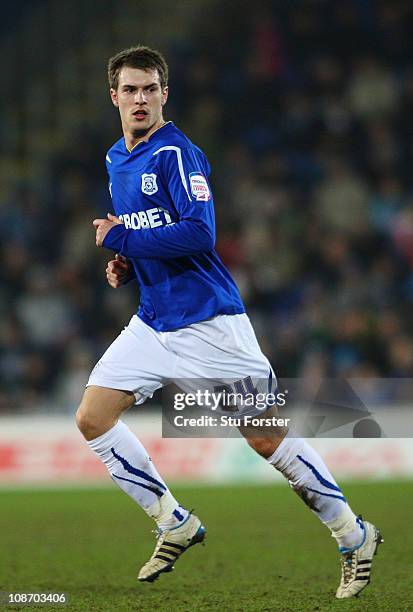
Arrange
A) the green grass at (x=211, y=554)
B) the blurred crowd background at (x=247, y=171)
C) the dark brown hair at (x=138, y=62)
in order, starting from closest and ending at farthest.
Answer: the green grass at (x=211, y=554), the dark brown hair at (x=138, y=62), the blurred crowd background at (x=247, y=171)

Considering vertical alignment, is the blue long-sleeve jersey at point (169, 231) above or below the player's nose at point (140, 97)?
below

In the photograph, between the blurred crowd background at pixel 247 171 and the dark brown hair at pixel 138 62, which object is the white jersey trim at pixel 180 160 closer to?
the dark brown hair at pixel 138 62

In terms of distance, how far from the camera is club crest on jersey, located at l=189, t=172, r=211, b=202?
15.1 ft

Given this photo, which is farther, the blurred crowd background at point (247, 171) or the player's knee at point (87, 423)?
the blurred crowd background at point (247, 171)

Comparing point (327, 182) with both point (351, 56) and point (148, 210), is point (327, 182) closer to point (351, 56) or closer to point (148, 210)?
point (351, 56)

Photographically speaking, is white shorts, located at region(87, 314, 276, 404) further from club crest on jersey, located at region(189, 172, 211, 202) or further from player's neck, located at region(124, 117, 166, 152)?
player's neck, located at region(124, 117, 166, 152)

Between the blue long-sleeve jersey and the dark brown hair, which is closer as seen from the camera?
the blue long-sleeve jersey

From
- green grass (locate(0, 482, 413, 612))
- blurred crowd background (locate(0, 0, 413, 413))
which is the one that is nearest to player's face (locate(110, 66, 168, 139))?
green grass (locate(0, 482, 413, 612))

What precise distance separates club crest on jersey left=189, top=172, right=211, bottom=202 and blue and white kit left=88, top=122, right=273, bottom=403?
0.06ft

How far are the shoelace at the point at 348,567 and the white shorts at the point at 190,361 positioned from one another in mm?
828

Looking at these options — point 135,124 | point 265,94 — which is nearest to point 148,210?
point 135,124

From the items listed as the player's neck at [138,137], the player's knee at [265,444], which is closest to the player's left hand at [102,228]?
the player's neck at [138,137]

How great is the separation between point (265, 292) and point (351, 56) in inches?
145

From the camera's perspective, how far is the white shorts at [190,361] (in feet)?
15.7
